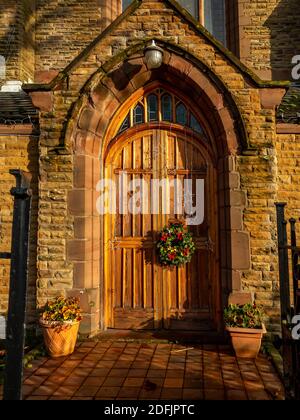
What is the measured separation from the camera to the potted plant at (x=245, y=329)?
446cm

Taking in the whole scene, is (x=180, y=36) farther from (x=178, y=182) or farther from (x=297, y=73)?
(x=297, y=73)

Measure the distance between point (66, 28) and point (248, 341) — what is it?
8.75 m

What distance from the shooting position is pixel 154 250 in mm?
5719

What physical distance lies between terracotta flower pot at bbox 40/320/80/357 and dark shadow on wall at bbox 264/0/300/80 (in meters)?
7.68

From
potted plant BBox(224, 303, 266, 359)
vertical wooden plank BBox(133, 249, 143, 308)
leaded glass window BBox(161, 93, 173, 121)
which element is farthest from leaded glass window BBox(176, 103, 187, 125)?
potted plant BBox(224, 303, 266, 359)

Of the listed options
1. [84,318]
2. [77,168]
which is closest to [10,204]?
[77,168]

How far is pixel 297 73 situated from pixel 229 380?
7549 millimetres

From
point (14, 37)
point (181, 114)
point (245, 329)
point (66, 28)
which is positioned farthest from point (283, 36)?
point (245, 329)

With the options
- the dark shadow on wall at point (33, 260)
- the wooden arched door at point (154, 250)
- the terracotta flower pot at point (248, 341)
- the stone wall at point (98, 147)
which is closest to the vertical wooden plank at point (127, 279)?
the wooden arched door at point (154, 250)

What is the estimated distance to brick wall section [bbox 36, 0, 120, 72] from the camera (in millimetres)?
8547

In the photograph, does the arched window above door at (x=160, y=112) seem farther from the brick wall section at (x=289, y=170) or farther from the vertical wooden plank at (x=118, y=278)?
the vertical wooden plank at (x=118, y=278)

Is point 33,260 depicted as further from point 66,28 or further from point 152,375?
point 66,28

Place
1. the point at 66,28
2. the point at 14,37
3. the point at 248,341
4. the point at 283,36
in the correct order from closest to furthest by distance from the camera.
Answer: the point at 248,341 < the point at 14,37 < the point at 283,36 < the point at 66,28

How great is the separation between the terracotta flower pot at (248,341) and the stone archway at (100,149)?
2.38 feet
